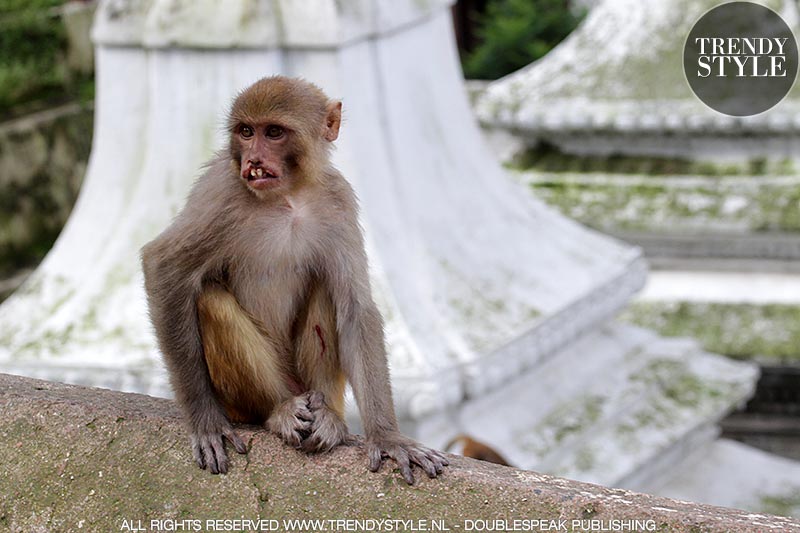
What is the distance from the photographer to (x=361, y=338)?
344 centimetres

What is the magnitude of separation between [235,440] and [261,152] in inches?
26.9

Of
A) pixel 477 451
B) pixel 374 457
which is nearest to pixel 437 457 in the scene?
pixel 374 457

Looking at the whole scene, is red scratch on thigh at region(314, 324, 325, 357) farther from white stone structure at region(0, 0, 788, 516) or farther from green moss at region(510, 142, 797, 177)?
green moss at region(510, 142, 797, 177)

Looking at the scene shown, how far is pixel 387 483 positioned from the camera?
2900 mm

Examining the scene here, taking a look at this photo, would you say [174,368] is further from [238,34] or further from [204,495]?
[238,34]

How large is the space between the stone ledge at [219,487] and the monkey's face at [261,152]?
0.57 metres

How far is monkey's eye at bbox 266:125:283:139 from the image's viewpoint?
3307 mm

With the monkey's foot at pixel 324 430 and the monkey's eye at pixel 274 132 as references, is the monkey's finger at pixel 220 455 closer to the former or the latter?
the monkey's foot at pixel 324 430

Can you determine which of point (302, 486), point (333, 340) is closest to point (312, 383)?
point (333, 340)

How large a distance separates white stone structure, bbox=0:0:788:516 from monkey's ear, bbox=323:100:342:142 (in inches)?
58.5

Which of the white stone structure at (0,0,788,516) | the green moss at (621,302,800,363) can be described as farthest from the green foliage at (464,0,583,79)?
the white stone structure at (0,0,788,516)

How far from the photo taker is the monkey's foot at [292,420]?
120 inches

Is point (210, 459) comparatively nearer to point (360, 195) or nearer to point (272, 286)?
point (272, 286)

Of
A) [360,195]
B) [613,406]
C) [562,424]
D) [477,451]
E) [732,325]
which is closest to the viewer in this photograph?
[477,451]
